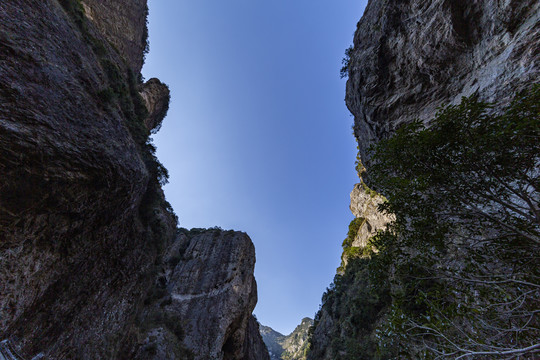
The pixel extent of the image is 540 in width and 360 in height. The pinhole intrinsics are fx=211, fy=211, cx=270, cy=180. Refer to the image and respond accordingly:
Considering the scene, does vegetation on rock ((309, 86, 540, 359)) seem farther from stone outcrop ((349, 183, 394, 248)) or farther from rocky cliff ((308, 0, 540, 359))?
stone outcrop ((349, 183, 394, 248))

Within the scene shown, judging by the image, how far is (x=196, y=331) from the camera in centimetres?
2314

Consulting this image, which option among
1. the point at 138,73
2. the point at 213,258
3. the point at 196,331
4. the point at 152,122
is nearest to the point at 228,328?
the point at 196,331

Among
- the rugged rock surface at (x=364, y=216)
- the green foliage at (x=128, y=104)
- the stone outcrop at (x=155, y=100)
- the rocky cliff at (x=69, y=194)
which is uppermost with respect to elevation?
the rugged rock surface at (x=364, y=216)

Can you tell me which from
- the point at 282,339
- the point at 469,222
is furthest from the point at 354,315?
the point at 282,339

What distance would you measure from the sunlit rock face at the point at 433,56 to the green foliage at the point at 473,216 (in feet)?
10.1

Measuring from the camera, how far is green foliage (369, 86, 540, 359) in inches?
199

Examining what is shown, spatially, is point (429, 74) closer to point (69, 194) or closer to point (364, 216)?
point (69, 194)

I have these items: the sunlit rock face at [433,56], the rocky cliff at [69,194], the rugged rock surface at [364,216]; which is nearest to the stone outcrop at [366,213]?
the rugged rock surface at [364,216]

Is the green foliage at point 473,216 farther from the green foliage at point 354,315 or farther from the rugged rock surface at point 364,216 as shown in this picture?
the rugged rock surface at point 364,216

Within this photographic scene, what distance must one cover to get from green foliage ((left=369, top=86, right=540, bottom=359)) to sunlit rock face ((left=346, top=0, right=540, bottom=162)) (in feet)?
10.1

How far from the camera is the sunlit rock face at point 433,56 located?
795 centimetres

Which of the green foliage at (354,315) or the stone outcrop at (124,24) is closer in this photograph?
the stone outcrop at (124,24)

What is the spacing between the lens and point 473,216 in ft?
20.6

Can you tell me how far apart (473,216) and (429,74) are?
1032 centimetres
